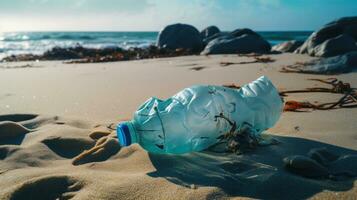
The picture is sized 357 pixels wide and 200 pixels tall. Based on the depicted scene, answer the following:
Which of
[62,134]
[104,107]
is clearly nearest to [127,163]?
[62,134]

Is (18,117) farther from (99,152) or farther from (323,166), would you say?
(323,166)

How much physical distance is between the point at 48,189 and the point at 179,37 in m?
12.1

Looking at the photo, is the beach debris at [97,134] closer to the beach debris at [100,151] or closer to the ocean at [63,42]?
the beach debris at [100,151]

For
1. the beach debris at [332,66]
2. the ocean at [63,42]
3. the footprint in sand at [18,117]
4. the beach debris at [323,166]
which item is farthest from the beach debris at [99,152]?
the ocean at [63,42]

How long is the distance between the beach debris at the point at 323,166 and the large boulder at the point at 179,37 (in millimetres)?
11432

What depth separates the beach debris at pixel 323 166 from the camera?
1.48 m

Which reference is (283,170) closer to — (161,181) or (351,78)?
(161,181)

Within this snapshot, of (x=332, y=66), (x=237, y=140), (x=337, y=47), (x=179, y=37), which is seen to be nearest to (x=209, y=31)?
(x=179, y=37)

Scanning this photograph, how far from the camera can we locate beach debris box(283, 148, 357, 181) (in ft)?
4.84

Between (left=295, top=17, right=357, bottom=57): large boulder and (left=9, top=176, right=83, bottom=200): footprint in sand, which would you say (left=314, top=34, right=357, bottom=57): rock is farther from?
(left=9, top=176, right=83, bottom=200): footprint in sand

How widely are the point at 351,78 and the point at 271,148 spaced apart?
2.81 m

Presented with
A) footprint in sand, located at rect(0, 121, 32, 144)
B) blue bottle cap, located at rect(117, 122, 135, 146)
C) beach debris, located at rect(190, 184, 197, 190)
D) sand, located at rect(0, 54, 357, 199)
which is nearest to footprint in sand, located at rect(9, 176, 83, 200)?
sand, located at rect(0, 54, 357, 199)

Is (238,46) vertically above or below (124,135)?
below

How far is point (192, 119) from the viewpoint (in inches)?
69.4
